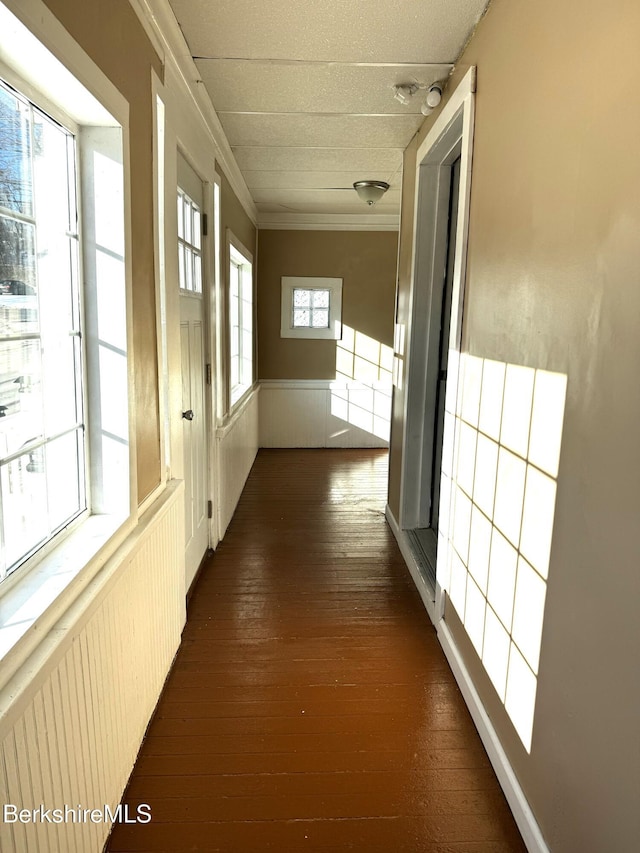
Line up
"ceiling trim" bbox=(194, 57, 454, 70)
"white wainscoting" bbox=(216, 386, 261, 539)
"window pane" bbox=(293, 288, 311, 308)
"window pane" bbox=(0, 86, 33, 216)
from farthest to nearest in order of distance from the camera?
"window pane" bbox=(293, 288, 311, 308) → "white wainscoting" bbox=(216, 386, 261, 539) → "ceiling trim" bbox=(194, 57, 454, 70) → "window pane" bbox=(0, 86, 33, 216)

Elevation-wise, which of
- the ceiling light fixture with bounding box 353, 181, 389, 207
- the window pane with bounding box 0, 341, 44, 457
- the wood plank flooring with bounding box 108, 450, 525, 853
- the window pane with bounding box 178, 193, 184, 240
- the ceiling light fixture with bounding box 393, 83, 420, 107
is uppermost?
the ceiling light fixture with bounding box 393, 83, 420, 107

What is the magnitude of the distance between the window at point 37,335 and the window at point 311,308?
492cm

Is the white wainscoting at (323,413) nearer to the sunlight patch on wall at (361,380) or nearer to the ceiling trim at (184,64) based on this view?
the sunlight patch on wall at (361,380)

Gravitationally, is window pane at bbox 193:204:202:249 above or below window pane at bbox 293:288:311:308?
above

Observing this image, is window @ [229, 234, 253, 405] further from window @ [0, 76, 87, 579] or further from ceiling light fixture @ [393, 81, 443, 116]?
window @ [0, 76, 87, 579]

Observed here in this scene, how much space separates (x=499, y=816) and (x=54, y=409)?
5.93ft

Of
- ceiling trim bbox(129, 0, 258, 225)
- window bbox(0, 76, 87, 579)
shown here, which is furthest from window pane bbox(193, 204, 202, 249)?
window bbox(0, 76, 87, 579)

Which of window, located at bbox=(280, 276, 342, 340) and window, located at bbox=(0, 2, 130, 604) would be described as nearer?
window, located at bbox=(0, 2, 130, 604)

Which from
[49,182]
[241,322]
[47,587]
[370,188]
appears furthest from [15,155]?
[241,322]

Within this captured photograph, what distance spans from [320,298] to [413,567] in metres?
4.00

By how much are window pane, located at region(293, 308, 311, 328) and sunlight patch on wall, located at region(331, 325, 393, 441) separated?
1.38ft

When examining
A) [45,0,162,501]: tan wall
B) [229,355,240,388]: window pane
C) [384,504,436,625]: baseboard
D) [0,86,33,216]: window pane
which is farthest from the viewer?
[229,355,240,388]: window pane

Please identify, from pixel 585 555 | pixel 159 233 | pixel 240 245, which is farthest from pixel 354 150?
pixel 585 555

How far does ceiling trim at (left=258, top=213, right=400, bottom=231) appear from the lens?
6305 mm
